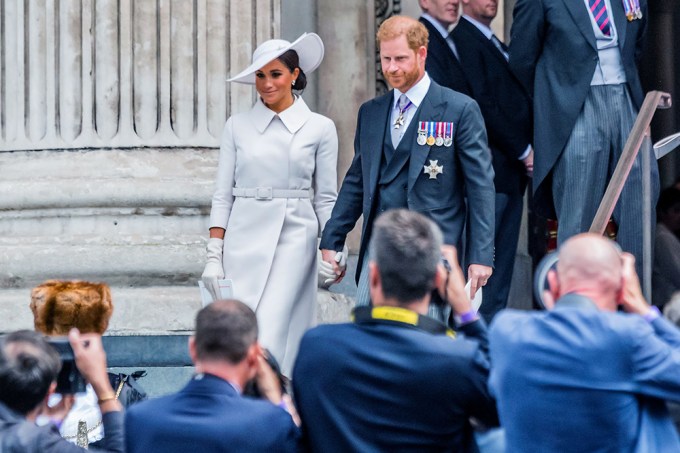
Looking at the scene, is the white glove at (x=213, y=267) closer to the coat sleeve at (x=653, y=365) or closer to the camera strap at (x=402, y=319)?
the camera strap at (x=402, y=319)

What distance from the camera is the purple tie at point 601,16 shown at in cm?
751

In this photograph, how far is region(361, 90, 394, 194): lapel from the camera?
23.0ft

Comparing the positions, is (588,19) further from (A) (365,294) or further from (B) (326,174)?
(A) (365,294)

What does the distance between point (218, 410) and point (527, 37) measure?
3612 millimetres

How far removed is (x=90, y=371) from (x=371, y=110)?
257 cm

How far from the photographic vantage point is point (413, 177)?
6.90 m

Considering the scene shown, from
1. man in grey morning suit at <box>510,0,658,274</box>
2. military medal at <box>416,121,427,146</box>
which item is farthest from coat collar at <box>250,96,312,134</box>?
man in grey morning suit at <box>510,0,658,274</box>

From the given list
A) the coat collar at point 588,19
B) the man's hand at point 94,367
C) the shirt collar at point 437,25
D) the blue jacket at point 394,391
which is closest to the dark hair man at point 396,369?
the blue jacket at point 394,391

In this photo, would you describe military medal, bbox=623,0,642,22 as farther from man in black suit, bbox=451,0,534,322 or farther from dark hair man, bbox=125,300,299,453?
dark hair man, bbox=125,300,299,453

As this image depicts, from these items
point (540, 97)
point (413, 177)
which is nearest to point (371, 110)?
point (413, 177)

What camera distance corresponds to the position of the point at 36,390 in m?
4.73

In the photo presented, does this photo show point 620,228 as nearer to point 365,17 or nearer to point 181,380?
point 181,380

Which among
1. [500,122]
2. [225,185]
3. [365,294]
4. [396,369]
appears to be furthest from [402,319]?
[500,122]

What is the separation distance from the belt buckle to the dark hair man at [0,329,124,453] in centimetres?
253
